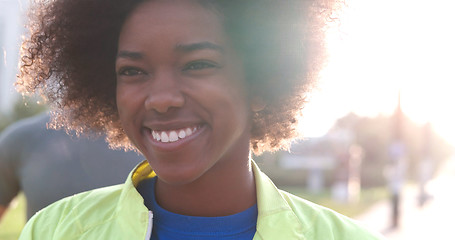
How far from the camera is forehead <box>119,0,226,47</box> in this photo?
2.59 metres

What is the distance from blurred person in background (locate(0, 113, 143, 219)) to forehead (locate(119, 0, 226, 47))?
50.3 inches

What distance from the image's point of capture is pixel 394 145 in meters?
18.3

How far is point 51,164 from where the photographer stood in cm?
386

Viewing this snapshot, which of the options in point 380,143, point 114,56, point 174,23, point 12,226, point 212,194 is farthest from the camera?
point 380,143

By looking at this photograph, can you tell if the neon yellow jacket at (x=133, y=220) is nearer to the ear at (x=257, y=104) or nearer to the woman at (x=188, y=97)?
the woman at (x=188, y=97)

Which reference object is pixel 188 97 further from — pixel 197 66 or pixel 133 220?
pixel 133 220

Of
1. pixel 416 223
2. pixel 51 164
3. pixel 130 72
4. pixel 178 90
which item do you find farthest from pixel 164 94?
pixel 416 223

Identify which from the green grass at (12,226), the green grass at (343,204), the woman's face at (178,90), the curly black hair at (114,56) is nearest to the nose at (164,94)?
the woman's face at (178,90)

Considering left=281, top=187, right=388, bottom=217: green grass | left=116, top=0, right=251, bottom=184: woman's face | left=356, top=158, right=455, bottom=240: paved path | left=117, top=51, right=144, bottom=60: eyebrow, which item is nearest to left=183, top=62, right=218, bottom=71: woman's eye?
left=116, top=0, right=251, bottom=184: woman's face

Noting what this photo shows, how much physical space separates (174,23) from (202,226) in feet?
2.84

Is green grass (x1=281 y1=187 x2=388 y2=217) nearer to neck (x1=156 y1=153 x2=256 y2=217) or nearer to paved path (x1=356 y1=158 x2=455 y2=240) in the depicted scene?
paved path (x1=356 y1=158 x2=455 y2=240)

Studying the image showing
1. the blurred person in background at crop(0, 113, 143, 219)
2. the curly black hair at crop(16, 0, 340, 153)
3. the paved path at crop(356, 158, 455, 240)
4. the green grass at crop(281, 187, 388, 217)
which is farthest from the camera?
the green grass at crop(281, 187, 388, 217)

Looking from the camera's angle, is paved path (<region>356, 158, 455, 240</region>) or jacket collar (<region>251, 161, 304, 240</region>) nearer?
jacket collar (<region>251, 161, 304, 240</region>)

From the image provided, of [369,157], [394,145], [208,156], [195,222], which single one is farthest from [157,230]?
[369,157]
